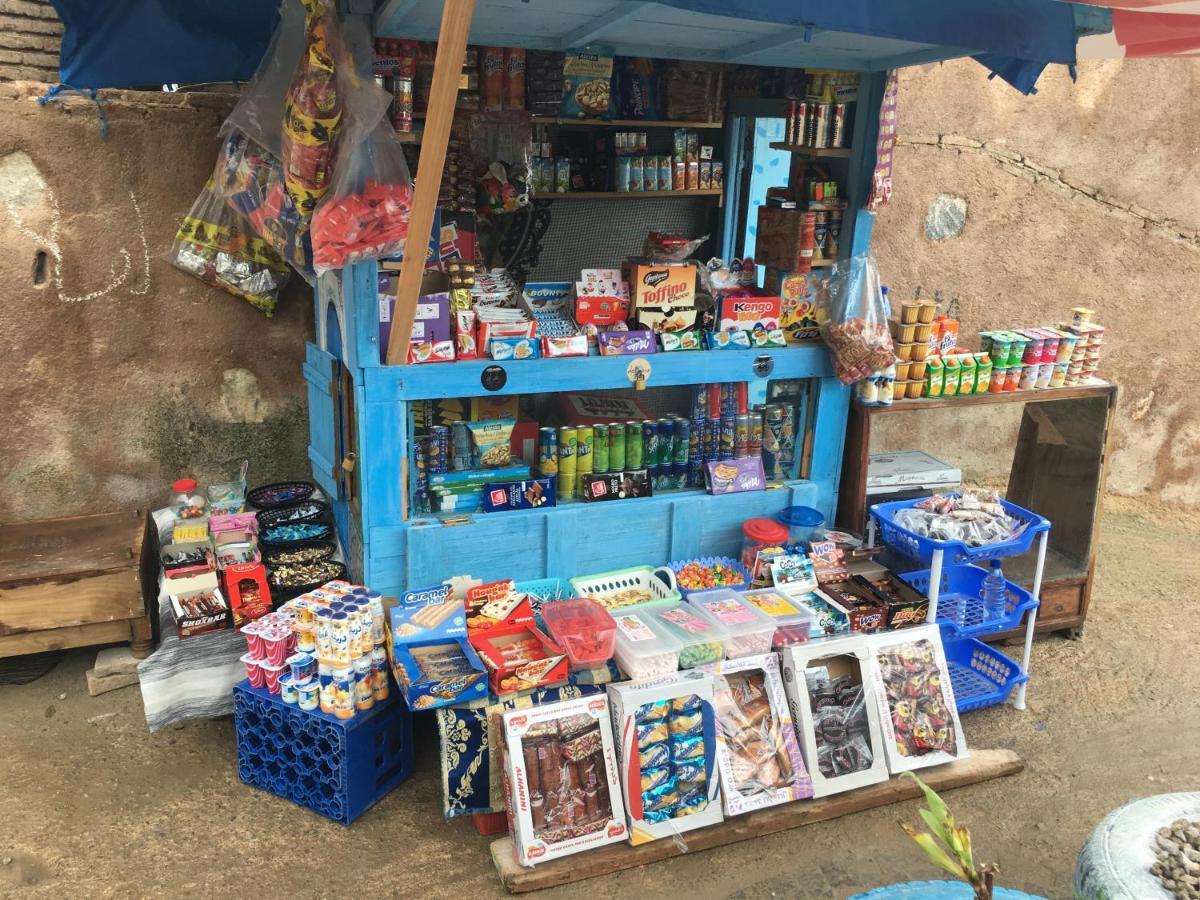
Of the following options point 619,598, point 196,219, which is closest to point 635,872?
point 619,598

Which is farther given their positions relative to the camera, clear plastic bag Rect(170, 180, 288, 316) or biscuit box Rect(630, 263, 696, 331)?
clear plastic bag Rect(170, 180, 288, 316)

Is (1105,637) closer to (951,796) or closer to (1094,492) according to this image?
(1094,492)

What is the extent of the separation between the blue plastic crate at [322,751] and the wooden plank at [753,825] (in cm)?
58

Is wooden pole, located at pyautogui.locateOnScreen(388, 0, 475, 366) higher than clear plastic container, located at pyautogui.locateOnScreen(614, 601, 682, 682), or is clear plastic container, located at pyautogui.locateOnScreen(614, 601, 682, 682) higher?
wooden pole, located at pyautogui.locateOnScreen(388, 0, 475, 366)

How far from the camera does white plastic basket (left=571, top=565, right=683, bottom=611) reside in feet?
13.7

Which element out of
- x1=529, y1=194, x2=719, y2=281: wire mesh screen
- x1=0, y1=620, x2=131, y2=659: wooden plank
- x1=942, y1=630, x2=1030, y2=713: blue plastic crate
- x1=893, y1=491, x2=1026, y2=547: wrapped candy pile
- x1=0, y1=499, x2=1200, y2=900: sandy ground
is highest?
x1=529, y1=194, x2=719, y2=281: wire mesh screen

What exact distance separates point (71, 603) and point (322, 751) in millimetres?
1484

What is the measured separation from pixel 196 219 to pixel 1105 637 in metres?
5.25

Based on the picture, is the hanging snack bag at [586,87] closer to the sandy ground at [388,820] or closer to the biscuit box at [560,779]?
the biscuit box at [560,779]

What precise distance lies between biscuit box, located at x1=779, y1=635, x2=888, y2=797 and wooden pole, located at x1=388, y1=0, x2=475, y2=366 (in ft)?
6.51

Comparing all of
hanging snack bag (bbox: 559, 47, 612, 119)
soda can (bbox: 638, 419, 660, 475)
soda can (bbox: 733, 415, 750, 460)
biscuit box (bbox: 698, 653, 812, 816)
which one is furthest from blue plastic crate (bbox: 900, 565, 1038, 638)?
hanging snack bag (bbox: 559, 47, 612, 119)

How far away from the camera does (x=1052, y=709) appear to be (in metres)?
4.45

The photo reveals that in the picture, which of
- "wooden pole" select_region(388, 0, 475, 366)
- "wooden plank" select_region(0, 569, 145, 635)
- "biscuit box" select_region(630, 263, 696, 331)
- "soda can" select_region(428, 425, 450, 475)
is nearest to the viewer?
"wooden pole" select_region(388, 0, 475, 366)

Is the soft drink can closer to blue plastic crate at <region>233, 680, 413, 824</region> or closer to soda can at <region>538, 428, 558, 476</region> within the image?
Result: soda can at <region>538, 428, 558, 476</region>
